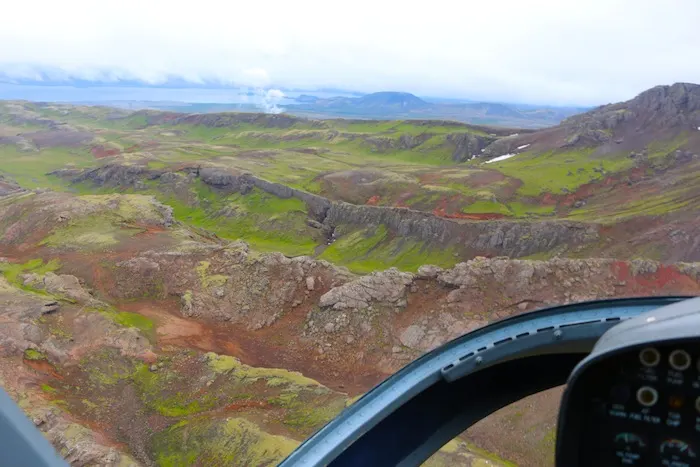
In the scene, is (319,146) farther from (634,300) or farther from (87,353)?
(634,300)

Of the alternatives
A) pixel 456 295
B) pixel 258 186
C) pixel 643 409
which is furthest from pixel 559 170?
pixel 643 409

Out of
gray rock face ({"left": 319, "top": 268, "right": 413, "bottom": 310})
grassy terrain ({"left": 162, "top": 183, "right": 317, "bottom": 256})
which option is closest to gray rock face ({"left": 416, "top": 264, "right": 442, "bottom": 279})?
gray rock face ({"left": 319, "top": 268, "right": 413, "bottom": 310})

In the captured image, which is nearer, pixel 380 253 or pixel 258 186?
pixel 380 253

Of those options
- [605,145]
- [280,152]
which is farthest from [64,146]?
[605,145]

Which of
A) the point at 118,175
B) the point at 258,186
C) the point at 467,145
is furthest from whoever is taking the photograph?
the point at 467,145

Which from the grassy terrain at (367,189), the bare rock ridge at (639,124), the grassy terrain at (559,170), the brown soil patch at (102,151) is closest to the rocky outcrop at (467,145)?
the grassy terrain at (367,189)

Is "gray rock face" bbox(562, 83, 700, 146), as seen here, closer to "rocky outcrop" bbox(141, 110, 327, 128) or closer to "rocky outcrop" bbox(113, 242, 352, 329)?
"rocky outcrop" bbox(113, 242, 352, 329)

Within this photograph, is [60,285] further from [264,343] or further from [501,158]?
[501,158]
